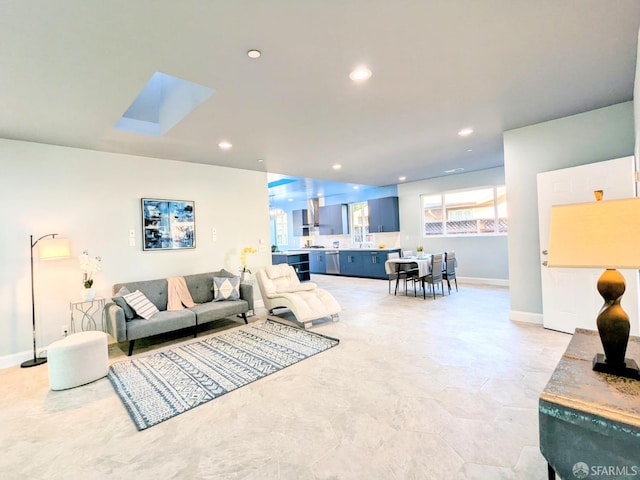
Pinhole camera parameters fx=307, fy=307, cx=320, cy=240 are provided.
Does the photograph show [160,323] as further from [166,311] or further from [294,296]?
[294,296]

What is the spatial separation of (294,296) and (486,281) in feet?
16.4

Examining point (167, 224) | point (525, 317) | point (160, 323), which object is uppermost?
point (167, 224)

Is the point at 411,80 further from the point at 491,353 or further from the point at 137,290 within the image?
the point at 137,290

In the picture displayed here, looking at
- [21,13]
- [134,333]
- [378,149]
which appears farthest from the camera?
[378,149]

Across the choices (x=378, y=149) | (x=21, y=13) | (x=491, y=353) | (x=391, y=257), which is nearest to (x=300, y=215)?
(x=391, y=257)

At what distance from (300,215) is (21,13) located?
30.9ft

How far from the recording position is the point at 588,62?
2.54m

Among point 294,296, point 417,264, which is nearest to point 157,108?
point 294,296

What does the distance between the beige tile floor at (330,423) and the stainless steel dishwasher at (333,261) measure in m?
6.16

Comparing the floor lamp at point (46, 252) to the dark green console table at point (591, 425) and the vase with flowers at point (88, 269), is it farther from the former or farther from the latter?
the dark green console table at point (591, 425)

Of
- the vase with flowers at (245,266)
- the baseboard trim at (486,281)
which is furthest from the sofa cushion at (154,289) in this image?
the baseboard trim at (486,281)

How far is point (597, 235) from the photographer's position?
1174 millimetres

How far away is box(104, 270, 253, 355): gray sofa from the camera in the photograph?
354cm

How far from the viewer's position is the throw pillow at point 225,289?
461 cm
